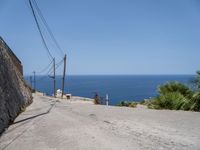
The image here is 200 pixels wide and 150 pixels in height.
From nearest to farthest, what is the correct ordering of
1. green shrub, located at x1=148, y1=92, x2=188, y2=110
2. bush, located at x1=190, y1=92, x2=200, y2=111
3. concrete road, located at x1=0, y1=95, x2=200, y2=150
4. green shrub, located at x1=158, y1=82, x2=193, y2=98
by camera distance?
concrete road, located at x1=0, y1=95, x2=200, y2=150 → bush, located at x1=190, y1=92, x2=200, y2=111 → green shrub, located at x1=148, y1=92, x2=188, y2=110 → green shrub, located at x1=158, y1=82, x2=193, y2=98

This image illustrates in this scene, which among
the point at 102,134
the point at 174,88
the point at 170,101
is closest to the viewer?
the point at 102,134

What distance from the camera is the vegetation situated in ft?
45.4

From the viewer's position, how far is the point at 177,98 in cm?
1595

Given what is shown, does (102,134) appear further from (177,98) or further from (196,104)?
(177,98)

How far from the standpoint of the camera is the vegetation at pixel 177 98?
13833 millimetres

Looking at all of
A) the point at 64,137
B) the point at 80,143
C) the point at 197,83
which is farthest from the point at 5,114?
the point at 197,83

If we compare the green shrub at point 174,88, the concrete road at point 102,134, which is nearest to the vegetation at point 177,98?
the green shrub at point 174,88

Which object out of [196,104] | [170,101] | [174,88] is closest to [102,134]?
[196,104]

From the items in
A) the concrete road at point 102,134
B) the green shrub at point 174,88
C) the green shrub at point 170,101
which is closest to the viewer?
the concrete road at point 102,134

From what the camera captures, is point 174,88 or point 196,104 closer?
point 196,104

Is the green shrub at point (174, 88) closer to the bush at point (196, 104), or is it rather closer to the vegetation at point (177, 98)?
the vegetation at point (177, 98)

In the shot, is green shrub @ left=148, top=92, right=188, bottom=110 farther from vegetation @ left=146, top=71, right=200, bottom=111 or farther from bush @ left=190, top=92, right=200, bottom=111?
bush @ left=190, top=92, right=200, bottom=111

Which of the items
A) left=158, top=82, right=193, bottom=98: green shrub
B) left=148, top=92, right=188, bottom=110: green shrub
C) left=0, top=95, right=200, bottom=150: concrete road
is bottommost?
left=0, top=95, right=200, bottom=150: concrete road

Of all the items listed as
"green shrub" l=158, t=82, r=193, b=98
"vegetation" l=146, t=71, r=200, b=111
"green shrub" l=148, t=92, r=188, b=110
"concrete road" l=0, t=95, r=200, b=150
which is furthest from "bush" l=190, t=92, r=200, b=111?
"green shrub" l=158, t=82, r=193, b=98
